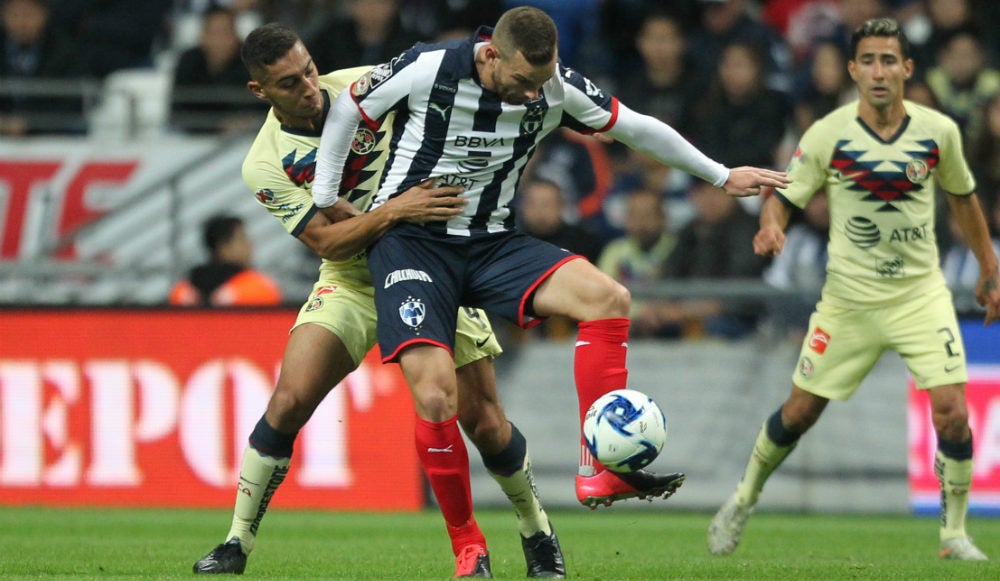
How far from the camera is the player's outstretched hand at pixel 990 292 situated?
335 inches

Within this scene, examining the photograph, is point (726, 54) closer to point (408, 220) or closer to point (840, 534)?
point (840, 534)

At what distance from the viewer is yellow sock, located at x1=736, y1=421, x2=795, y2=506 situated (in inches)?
340

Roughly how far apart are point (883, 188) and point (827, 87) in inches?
195

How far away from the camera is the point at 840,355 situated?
8570 millimetres

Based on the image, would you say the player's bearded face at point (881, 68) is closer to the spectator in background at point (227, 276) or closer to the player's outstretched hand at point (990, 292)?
the player's outstretched hand at point (990, 292)

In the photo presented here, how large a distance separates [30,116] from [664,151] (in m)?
9.94

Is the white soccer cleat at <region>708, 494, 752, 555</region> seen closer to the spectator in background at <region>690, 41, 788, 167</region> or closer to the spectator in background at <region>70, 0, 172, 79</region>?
the spectator in background at <region>690, 41, 788, 167</region>

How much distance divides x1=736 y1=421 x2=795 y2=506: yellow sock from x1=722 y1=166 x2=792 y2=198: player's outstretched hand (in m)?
2.03

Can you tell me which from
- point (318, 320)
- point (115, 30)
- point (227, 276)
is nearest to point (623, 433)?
point (318, 320)

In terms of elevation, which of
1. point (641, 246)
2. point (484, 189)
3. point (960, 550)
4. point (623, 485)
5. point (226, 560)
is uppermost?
point (484, 189)

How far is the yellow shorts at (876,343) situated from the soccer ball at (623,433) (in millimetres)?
2281

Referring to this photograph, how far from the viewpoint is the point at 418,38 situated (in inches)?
580

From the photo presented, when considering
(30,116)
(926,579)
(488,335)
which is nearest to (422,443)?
(488,335)

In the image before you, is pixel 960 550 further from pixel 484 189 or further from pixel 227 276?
pixel 227 276
